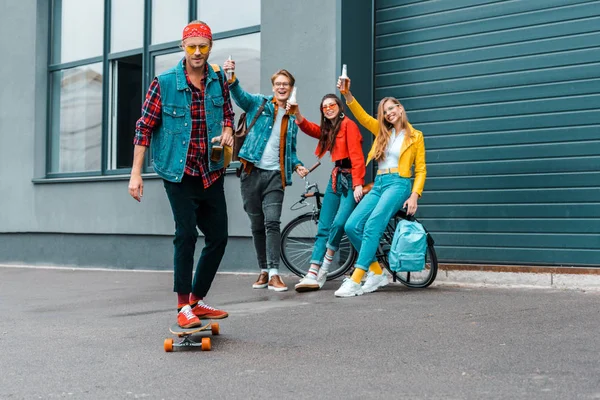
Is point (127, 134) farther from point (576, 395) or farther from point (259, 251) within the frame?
point (576, 395)

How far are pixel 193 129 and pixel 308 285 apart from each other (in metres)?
2.91

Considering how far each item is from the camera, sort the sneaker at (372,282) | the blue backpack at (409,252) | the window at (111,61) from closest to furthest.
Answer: the blue backpack at (409,252) < the sneaker at (372,282) < the window at (111,61)

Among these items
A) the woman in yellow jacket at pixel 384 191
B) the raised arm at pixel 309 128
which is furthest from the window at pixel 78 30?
the woman in yellow jacket at pixel 384 191

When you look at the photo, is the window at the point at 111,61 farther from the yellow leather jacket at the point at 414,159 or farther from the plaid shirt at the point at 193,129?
the plaid shirt at the point at 193,129

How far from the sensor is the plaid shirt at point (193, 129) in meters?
5.61

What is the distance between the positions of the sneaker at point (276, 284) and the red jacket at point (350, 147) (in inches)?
47.4

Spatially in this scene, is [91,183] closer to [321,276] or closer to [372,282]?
[321,276]

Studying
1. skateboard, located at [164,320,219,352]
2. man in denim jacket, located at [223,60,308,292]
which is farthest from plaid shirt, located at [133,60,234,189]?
man in denim jacket, located at [223,60,308,292]

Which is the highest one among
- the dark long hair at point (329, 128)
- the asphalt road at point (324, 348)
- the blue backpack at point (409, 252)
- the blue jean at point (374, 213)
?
the dark long hair at point (329, 128)

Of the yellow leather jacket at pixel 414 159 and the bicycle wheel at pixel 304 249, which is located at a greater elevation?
the yellow leather jacket at pixel 414 159

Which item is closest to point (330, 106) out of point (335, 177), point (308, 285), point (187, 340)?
point (335, 177)

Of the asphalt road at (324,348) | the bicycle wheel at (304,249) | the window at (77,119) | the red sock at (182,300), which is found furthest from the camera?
the window at (77,119)

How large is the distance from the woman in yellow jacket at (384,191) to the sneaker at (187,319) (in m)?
2.37

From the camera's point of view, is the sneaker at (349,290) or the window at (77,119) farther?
the window at (77,119)
